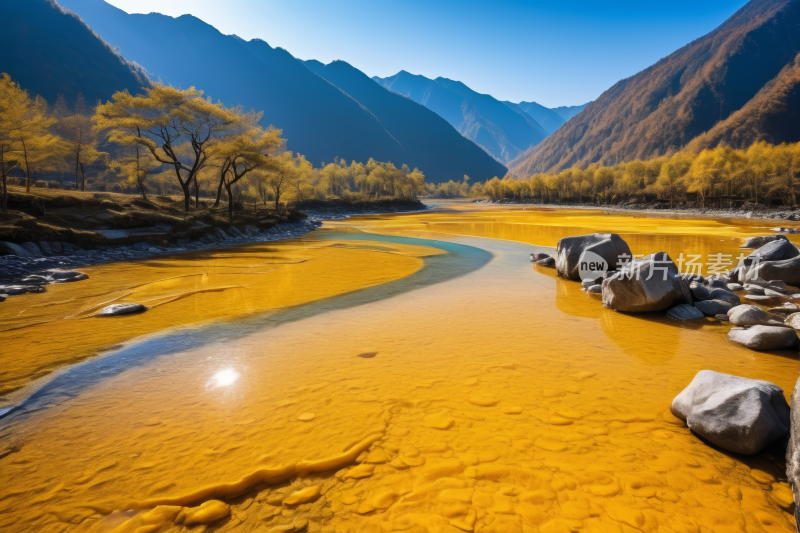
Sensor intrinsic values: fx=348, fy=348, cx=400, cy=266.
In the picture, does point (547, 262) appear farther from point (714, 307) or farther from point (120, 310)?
point (120, 310)

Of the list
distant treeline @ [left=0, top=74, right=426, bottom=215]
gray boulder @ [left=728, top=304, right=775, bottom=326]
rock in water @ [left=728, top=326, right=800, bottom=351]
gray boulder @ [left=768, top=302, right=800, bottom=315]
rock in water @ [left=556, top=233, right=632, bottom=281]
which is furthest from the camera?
distant treeline @ [left=0, top=74, right=426, bottom=215]

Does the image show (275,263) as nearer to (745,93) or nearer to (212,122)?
(212,122)

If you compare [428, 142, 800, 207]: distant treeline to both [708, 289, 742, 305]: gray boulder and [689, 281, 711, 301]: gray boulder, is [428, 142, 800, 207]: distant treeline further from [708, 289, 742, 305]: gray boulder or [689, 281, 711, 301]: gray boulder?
[689, 281, 711, 301]: gray boulder

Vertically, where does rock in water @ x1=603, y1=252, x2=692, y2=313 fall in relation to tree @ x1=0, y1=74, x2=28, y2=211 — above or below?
below

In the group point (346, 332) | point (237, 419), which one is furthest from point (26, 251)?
point (237, 419)

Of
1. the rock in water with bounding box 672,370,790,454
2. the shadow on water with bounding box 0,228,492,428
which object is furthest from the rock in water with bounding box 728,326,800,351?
the shadow on water with bounding box 0,228,492,428

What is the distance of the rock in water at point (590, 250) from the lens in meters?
13.0

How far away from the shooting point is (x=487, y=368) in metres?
6.31

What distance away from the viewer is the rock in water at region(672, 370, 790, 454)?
3820mm

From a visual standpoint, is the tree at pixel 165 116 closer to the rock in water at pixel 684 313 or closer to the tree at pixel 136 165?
the tree at pixel 136 165

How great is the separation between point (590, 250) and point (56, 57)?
622 ft

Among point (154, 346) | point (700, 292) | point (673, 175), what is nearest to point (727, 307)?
point (700, 292)

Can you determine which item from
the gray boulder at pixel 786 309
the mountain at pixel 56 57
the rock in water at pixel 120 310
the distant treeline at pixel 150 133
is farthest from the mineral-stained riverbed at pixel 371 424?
the mountain at pixel 56 57

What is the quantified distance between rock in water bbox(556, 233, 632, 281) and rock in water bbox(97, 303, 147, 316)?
1475cm
